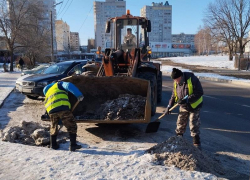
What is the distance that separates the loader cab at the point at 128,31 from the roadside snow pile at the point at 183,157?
18.1 ft

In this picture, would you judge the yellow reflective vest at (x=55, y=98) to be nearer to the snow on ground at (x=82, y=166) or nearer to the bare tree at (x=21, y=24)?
the snow on ground at (x=82, y=166)

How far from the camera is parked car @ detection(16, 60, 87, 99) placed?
9695mm

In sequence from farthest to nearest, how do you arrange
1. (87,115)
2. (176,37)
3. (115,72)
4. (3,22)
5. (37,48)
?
(176,37), (37,48), (3,22), (115,72), (87,115)

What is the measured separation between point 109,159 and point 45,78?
6396 millimetres

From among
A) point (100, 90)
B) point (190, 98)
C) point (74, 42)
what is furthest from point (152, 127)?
point (74, 42)

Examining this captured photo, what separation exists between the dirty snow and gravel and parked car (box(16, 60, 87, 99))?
4148 mm

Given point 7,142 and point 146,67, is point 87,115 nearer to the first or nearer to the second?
point 7,142

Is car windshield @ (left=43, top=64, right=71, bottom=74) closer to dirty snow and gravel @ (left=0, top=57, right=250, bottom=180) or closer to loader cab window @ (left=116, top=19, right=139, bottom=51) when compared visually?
loader cab window @ (left=116, top=19, right=139, bottom=51)

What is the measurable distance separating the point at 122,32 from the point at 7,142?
584 centimetres

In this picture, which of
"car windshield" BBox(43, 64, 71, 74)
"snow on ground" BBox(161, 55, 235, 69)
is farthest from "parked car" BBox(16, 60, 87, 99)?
"snow on ground" BBox(161, 55, 235, 69)

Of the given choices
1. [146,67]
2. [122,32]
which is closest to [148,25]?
[122,32]

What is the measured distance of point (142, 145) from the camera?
17.0ft

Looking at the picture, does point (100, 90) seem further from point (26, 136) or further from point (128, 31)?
point (128, 31)

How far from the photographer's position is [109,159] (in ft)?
14.1
